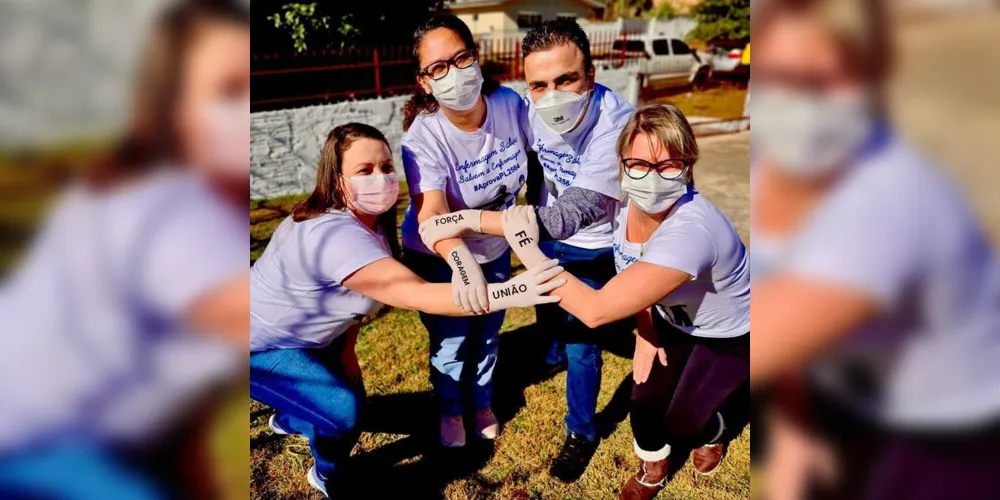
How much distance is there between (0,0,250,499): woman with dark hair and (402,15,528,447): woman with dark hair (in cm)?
153

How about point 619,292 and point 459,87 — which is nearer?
point 619,292

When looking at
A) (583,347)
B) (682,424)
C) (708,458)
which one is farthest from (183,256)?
(708,458)

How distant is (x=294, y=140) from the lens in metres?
8.57

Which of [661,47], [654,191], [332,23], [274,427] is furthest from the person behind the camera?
[661,47]

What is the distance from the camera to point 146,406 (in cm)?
82

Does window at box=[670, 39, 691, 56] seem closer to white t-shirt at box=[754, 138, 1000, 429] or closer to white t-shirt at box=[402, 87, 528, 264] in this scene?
white t-shirt at box=[402, 87, 528, 264]

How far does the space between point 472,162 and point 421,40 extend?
1.87ft

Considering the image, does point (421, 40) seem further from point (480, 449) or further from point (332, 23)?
point (332, 23)

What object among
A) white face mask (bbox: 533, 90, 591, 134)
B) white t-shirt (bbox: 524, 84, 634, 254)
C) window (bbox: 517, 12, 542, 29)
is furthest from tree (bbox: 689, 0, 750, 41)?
white face mask (bbox: 533, 90, 591, 134)

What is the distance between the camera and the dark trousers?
8.23 feet

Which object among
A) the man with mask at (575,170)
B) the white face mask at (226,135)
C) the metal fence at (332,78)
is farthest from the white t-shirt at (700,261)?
the metal fence at (332,78)

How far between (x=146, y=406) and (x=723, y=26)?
2695 centimetres

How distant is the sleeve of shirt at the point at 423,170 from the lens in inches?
106

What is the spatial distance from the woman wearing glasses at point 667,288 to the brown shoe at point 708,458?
10.1 inches
